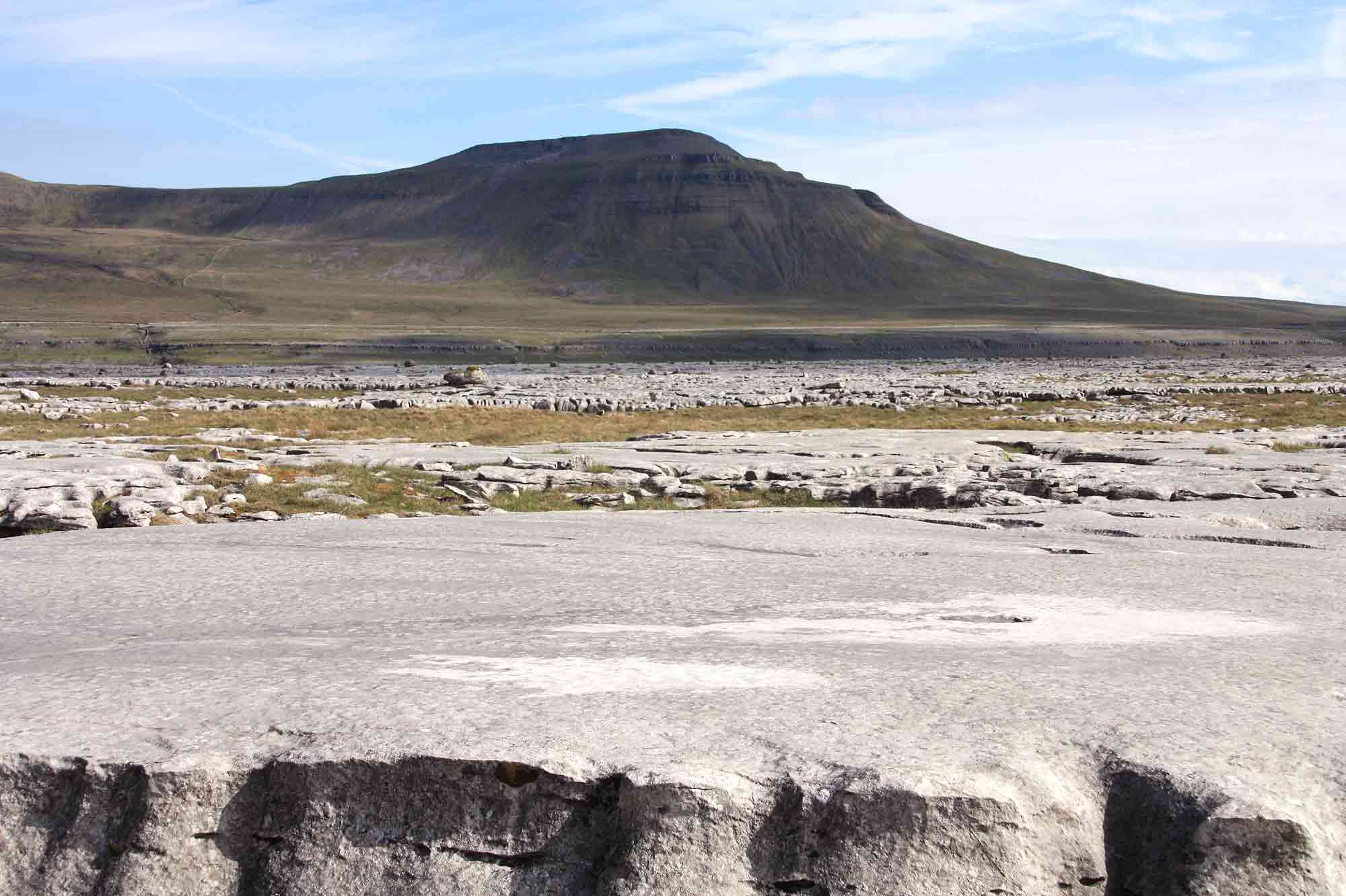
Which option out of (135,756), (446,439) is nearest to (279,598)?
(135,756)

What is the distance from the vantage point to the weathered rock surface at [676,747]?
462 centimetres

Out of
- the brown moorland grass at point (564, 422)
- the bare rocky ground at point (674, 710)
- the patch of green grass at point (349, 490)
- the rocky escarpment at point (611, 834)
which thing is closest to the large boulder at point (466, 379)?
the brown moorland grass at point (564, 422)

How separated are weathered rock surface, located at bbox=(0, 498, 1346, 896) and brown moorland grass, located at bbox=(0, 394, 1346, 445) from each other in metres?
20.9

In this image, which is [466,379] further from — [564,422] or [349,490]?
[349,490]

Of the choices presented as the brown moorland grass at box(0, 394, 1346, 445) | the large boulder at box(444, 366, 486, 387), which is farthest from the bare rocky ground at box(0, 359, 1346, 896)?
the large boulder at box(444, 366, 486, 387)

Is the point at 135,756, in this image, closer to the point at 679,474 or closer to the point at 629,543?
the point at 629,543

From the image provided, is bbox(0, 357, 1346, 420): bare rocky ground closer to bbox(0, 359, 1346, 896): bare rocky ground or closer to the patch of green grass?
the patch of green grass

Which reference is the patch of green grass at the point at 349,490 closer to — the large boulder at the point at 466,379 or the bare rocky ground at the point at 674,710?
the bare rocky ground at the point at 674,710

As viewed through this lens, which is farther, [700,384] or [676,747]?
[700,384]

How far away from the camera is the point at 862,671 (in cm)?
624

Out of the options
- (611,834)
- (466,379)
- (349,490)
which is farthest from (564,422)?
(611,834)

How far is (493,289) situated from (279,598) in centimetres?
18897

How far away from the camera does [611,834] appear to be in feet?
15.6

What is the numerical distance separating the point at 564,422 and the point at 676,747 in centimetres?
3055
